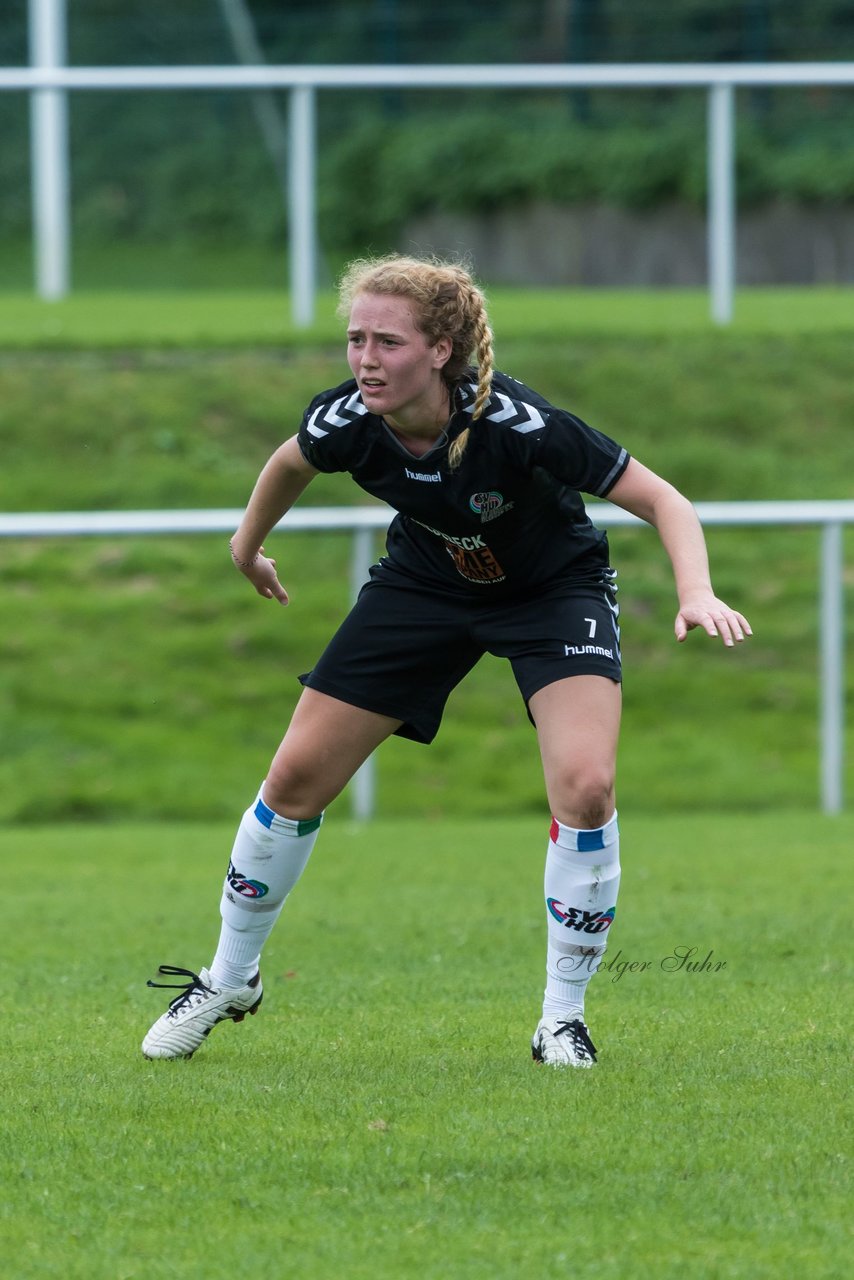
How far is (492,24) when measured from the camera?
22.6m

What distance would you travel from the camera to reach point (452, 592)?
4.79m

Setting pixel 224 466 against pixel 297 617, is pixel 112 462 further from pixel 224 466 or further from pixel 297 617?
pixel 297 617

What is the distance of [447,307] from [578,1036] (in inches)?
70.7

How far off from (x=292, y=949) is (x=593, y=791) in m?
2.21

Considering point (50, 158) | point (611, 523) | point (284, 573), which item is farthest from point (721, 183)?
point (50, 158)

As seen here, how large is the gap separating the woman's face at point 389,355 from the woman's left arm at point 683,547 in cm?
54

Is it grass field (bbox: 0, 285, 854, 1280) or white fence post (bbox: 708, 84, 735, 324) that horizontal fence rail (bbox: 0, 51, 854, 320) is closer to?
white fence post (bbox: 708, 84, 735, 324)

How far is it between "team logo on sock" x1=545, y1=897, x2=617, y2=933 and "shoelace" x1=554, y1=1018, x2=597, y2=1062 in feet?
0.75

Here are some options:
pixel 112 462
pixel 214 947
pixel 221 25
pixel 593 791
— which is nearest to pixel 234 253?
pixel 221 25

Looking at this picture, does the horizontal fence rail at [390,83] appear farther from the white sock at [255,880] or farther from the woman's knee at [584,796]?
the woman's knee at [584,796]

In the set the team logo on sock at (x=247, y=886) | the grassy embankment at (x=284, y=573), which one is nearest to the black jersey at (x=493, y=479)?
the team logo on sock at (x=247, y=886)

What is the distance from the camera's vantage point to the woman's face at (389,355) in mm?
4355

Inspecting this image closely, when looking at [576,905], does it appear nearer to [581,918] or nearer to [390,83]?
[581,918]

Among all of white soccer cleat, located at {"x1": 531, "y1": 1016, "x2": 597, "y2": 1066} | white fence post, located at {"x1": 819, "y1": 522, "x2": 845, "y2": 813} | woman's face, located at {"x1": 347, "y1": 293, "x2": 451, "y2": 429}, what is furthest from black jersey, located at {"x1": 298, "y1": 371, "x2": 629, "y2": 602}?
white fence post, located at {"x1": 819, "y1": 522, "x2": 845, "y2": 813}
